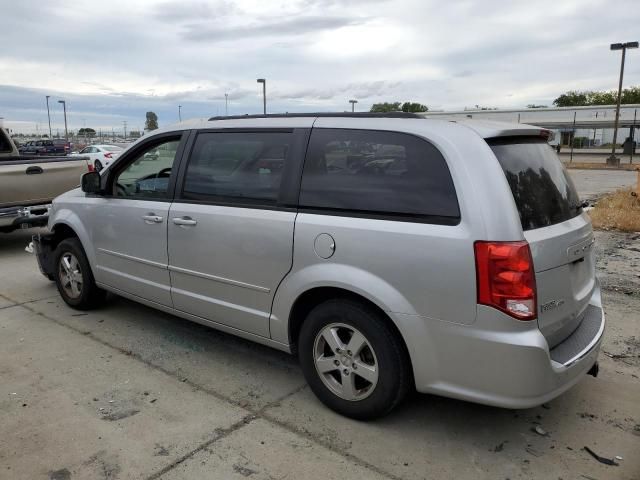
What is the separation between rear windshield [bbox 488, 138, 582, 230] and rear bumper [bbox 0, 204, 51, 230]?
6.50m

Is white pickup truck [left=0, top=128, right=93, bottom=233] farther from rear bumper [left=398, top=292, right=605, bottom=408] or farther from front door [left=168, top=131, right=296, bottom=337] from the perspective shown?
rear bumper [left=398, top=292, right=605, bottom=408]

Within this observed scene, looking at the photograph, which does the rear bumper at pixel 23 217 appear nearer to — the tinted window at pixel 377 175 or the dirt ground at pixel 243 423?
the dirt ground at pixel 243 423

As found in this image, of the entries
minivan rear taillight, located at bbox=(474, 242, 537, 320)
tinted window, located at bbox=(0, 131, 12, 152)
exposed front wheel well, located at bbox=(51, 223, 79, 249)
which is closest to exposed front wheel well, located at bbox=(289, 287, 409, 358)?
minivan rear taillight, located at bbox=(474, 242, 537, 320)

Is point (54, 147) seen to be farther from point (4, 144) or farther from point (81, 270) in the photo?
point (81, 270)

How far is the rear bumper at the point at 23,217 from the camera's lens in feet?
23.7

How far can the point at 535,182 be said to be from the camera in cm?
287

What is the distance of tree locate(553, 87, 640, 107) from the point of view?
67.0 metres

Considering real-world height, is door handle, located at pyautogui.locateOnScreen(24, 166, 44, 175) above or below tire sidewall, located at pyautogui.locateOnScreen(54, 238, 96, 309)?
above

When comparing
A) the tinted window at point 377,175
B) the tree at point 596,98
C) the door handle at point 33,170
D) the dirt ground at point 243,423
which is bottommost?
the dirt ground at point 243,423

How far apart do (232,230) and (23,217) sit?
523 centimetres

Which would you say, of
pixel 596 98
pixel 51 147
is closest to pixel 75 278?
pixel 51 147

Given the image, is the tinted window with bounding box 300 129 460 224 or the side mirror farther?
the side mirror

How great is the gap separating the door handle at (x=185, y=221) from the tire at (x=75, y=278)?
152 cm

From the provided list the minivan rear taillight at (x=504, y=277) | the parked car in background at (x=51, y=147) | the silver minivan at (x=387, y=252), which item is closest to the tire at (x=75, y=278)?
the silver minivan at (x=387, y=252)
